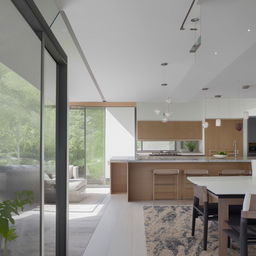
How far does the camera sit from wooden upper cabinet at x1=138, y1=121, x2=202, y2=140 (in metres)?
8.88

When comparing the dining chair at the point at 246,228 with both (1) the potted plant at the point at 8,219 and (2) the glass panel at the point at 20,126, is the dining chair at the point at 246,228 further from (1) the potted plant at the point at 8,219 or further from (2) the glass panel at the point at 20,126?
(1) the potted plant at the point at 8,219

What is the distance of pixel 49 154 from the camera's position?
2480mm

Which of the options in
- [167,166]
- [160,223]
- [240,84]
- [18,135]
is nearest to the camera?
[18,135]

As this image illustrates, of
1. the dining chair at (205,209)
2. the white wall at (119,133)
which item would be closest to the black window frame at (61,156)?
the dining chair at (205,209)

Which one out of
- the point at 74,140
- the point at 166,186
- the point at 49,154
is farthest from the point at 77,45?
the point at 166,186

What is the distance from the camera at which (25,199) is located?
179 cm

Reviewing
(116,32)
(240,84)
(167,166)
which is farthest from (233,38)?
(167,166)

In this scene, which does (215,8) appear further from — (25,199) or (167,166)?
(167,166)

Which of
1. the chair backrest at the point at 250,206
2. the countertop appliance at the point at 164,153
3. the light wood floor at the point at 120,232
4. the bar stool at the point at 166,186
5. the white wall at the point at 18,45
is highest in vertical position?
the white wall at the point at 18,45

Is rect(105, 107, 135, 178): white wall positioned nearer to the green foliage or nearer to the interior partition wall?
the interior partition wall

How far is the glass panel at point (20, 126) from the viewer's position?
1.47 meters

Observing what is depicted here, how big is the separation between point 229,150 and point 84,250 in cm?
655

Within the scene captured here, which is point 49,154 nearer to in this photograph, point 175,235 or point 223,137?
point 175,235

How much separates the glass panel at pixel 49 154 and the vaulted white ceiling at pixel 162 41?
686 millimetres
